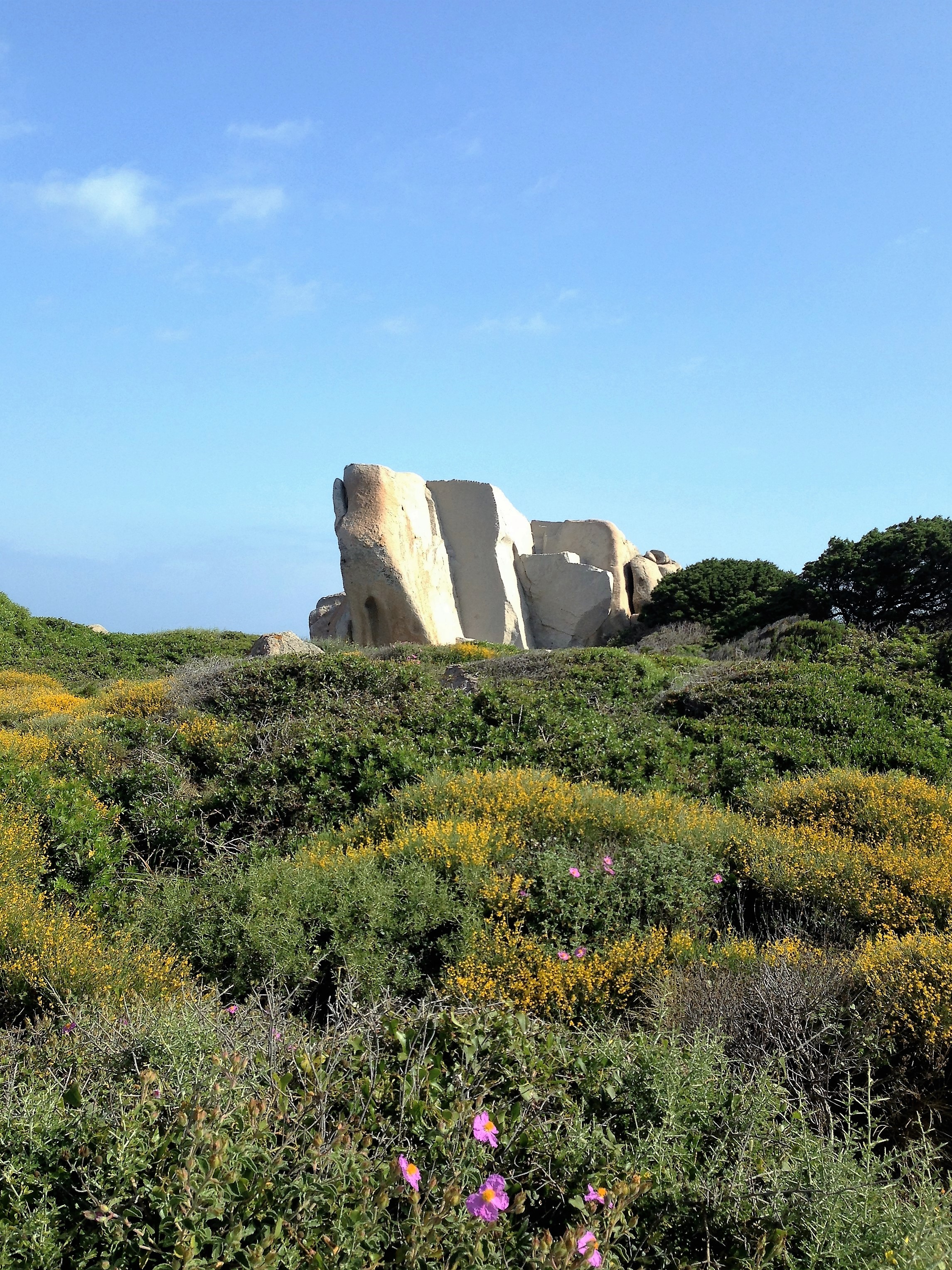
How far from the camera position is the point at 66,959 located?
14.5 feet

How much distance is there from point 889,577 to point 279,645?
1283 cm

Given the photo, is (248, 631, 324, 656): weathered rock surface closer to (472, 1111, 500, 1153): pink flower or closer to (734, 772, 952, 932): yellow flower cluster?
(734, 772, 952, 932): yellow flower cluster

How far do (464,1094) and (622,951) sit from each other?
5.76 feet

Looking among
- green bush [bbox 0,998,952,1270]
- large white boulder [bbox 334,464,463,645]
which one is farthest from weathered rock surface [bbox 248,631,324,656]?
green bush [bbox 0,998,952,1270]

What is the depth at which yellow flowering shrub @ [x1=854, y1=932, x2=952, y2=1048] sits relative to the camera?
3914mm

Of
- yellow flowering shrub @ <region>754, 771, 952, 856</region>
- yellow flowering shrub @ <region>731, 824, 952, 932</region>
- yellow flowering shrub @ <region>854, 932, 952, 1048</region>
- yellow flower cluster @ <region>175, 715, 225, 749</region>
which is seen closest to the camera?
yellow flowering shrub @ <region>854, 932, 952, 1048</region>

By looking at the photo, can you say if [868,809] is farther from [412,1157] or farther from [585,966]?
[412,1157]

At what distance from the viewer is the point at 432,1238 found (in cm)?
237

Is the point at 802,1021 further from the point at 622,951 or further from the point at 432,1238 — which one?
the point at 432,1238

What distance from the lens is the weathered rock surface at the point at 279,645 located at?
46.5 ft

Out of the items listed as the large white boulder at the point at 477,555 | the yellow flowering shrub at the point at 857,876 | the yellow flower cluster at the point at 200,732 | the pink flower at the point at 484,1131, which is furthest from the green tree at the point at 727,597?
the pink flower at the point at 484,1131

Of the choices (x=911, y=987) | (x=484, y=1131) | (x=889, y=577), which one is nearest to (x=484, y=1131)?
(x=484, y=1131)

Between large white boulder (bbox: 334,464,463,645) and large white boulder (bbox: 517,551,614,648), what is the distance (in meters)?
4.26

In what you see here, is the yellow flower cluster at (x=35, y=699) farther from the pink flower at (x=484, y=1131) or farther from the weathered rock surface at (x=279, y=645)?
the pink flower at (x=484, y=1131)
